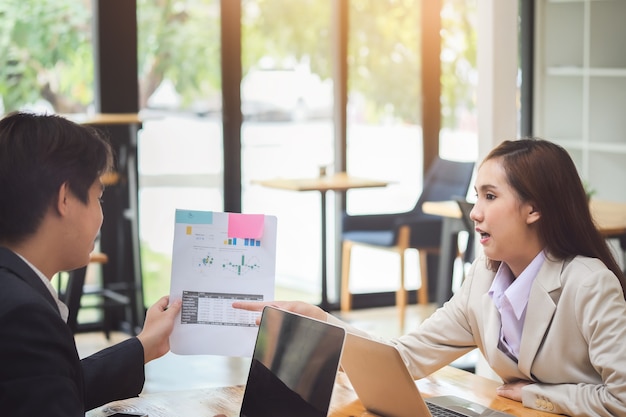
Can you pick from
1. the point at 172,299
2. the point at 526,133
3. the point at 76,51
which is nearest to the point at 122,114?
the point at 76,51

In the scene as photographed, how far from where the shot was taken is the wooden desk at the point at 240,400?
7.27 ft

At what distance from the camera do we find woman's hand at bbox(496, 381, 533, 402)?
7.52 ft

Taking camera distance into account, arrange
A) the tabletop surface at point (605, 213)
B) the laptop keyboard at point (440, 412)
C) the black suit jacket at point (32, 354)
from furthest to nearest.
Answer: the tabletop surface at point (605, 213)
the laptop keyboard at point (440, 412)
the black suit jacket at point (32, 354)

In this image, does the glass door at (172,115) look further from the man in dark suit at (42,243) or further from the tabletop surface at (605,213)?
the man in dark suit at (42,243)

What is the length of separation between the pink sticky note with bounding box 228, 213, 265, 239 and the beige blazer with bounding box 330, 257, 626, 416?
56cm

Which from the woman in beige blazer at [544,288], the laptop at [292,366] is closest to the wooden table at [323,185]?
the woman in beige blazer at [544,288]

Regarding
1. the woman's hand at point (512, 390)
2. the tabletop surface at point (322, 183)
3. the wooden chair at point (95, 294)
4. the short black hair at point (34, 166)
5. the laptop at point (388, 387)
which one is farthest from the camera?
the tabletop surface at point (322, 183)

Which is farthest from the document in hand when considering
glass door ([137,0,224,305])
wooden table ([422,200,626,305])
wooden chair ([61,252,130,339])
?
glass door ([137,0,224,305])

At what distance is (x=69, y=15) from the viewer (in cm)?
639

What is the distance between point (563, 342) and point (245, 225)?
732 mm

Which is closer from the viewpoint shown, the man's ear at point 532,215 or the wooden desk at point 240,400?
the wooden desk at point 240,400

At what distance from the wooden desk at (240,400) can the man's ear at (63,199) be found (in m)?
0.60

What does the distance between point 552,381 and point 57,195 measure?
1173 millimetres

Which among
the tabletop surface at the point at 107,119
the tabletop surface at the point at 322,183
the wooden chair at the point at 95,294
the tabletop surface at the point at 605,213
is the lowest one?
the wooden chair at the point at 95,294
